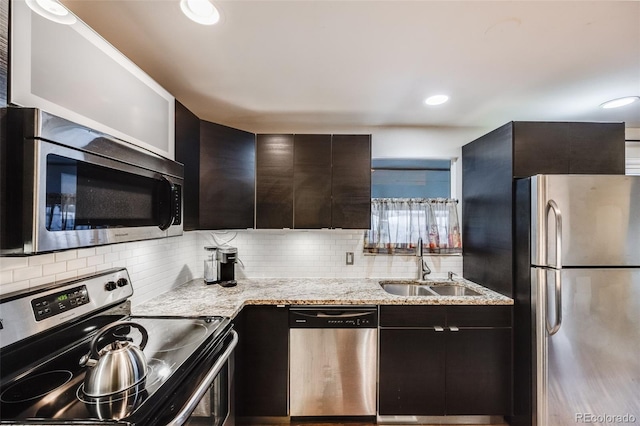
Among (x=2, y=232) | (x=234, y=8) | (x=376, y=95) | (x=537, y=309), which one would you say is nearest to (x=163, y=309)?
(x=2, y=232)

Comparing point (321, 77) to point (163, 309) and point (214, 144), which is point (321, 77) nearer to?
point (214, 144)

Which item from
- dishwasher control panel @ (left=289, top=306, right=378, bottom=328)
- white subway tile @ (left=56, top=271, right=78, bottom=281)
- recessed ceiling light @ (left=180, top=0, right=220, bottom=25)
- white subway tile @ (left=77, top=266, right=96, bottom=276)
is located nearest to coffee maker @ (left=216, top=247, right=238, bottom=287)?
dishwasher control panel @ (left=289, top=306, right=378, bottom=328)

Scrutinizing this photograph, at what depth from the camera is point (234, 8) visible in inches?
46.5

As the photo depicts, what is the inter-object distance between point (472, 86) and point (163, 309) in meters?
2.44

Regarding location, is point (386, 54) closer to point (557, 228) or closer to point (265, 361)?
point (557, 228)

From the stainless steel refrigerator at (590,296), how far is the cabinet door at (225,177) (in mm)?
2037

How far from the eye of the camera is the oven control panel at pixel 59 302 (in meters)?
1.08

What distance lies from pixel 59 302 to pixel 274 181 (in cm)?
155

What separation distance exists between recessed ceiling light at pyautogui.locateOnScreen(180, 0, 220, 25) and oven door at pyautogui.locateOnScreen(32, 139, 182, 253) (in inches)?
27.0

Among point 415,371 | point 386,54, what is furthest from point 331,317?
point 386,54

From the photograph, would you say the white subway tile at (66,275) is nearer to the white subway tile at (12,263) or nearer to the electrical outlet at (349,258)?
the white subway tile at (12,263)

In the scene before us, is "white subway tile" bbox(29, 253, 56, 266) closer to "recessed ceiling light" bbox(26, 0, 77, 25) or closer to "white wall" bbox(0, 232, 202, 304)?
"white wall" bbox(0, 232, 202, 304)

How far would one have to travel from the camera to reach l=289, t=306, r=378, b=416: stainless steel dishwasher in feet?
6.54

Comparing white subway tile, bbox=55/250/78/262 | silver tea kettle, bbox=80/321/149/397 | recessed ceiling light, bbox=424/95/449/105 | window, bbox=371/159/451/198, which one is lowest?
silver tea kettle, bbox=80/321/149/397
